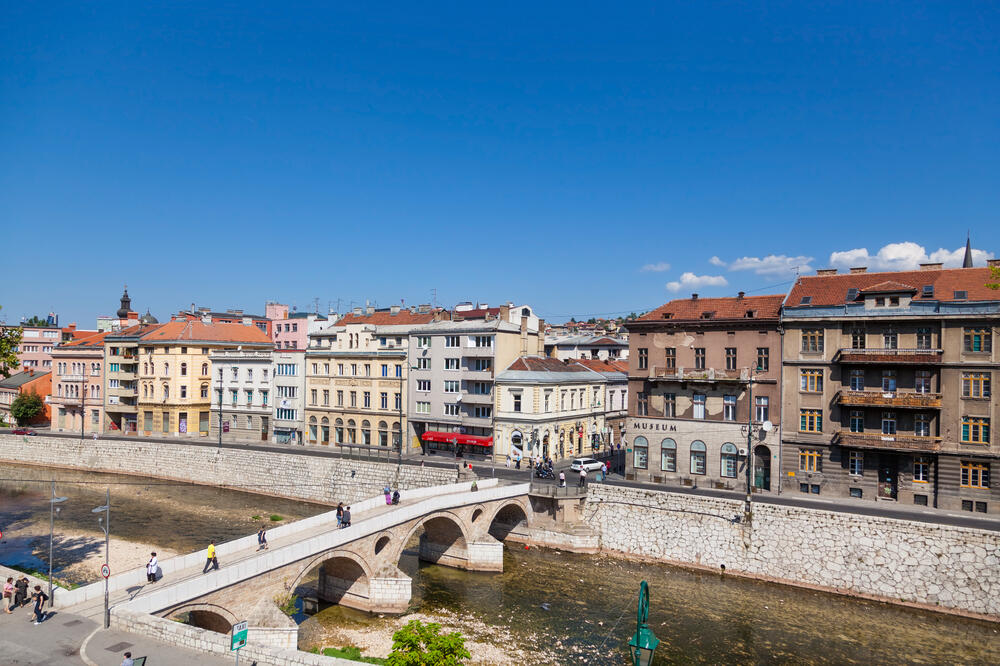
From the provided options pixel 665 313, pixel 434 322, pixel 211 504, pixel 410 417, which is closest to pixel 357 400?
pixel 410 417

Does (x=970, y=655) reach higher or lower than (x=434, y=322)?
lower

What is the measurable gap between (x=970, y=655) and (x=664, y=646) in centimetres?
1391

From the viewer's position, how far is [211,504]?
2297 inches

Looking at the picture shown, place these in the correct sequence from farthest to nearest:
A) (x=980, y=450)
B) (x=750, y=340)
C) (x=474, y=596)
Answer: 1. (x=750, y=340)
2. (x=980, y=450)
3. (x=474, y=596)

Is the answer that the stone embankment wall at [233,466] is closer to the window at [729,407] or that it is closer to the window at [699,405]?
the window at [699,405]

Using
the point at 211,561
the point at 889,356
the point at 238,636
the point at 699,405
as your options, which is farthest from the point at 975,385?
the point at 211,561

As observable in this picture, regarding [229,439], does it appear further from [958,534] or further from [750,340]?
[958,534]

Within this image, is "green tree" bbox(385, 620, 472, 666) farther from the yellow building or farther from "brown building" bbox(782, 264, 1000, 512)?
the yellow building

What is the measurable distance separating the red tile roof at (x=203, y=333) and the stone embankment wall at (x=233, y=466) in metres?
14.3

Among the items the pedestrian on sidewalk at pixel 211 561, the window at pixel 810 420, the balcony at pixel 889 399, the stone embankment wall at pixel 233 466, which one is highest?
the balcony at pixel 889 399

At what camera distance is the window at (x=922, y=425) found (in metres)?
42.8

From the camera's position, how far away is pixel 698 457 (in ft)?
165

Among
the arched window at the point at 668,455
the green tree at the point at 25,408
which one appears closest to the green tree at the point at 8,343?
the arched window at the point at 668,455

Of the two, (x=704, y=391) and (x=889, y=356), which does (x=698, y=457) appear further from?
(x=889, y=356)
